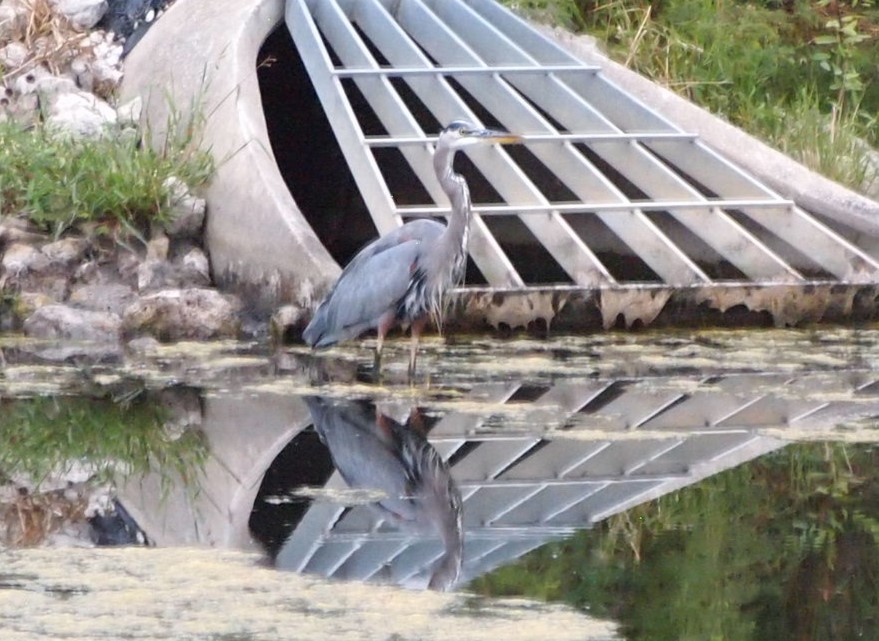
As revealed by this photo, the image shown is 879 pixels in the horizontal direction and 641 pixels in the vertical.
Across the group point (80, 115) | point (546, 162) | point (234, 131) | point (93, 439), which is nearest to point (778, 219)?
point (546, 162)

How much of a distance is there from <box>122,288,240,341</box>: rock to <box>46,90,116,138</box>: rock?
1644 millimetres

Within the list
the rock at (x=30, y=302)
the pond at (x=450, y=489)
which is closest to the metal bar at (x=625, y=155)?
the pond at (x=450, y=489)

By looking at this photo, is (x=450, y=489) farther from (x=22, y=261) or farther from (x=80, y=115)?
(x=80, y=115)

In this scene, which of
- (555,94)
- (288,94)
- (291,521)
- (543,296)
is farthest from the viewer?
(288,94)

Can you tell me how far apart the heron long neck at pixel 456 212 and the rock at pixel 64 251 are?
216cm

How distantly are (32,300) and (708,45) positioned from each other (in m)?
4.79

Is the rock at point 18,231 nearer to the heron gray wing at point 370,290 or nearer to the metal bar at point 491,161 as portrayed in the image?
the heron gray wing at point 370,290

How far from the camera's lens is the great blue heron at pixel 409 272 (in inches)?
274

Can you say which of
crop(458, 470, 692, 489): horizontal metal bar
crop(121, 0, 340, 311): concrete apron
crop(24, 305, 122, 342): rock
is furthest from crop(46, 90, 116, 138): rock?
crop(458, 470, 692, 489): horizontal metal bar

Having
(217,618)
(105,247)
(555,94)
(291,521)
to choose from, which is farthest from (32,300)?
(217,618)

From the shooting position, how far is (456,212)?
6969 millimetres

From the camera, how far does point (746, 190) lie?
8734 millimetres

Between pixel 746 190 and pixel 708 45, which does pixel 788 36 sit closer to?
pixel 708 45

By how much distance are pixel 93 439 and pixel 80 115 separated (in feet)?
13.2
